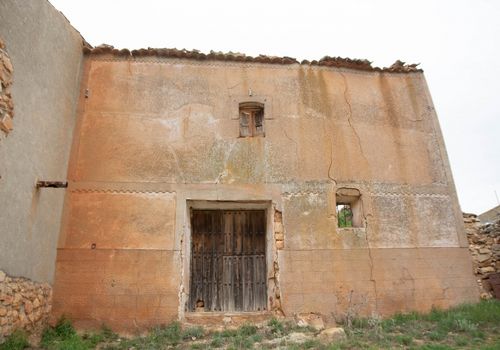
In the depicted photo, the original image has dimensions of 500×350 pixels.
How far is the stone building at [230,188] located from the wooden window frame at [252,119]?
3 cm

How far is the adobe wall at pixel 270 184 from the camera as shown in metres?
7.15

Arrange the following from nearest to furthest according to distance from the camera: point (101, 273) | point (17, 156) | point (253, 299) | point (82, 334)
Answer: point (17, 156)
point (82, 334)
point (101, 273)
point (253, 299)

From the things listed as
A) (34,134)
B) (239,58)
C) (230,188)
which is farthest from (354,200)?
(34,134)

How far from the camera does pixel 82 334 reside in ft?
21.6

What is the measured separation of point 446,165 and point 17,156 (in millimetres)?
8321

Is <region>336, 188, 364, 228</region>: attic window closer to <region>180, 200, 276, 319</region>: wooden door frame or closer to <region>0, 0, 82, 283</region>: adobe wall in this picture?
<region>180, 200, 276, 319</region>: wooden door frame

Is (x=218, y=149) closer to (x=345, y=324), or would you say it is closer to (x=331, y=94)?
(x=331, y=94)

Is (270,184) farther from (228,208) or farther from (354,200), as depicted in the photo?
(354,200)

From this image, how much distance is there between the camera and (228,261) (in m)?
7.98

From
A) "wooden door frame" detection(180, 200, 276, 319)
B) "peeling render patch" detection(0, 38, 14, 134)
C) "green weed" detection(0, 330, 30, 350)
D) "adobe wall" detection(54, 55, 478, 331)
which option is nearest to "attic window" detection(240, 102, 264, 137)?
"adobe wall" detection(54, 55, 478, 331)

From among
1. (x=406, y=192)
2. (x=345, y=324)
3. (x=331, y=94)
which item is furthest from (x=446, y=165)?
(x=345, y=324)

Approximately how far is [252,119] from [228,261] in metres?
3.14

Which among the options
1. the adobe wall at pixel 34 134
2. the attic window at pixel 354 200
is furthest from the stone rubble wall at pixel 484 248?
the adobe wall at pixel 34 134

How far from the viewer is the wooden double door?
7746mm
